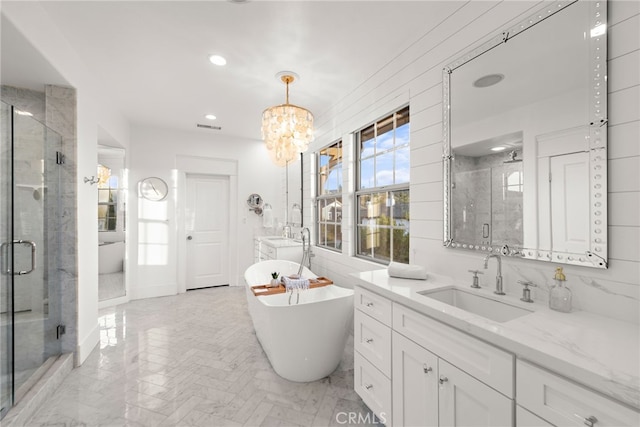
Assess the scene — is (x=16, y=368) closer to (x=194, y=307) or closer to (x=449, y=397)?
(x=194, y=307)

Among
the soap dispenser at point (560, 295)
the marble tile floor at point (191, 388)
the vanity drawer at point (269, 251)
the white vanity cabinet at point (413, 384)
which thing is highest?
the soap dispenser at point (560, 295)

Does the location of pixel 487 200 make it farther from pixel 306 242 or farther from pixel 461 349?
pixel 306 242

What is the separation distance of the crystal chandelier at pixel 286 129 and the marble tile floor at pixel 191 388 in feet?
6.63

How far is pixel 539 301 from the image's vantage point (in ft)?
4.39

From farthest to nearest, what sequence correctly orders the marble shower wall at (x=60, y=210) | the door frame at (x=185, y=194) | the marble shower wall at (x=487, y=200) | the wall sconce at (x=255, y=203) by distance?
the wall sconce at (x=255, y=203), the door frame at (x=185, y=194), the marble shower wall at (x=60, y=210), the marble shower wall at (x=487, y=200)

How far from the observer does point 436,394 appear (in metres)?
1.21

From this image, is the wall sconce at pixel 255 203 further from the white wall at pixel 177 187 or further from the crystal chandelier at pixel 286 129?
the crystal chandelier at pixel 286 129

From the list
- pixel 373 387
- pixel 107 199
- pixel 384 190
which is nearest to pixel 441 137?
pixel 384 190

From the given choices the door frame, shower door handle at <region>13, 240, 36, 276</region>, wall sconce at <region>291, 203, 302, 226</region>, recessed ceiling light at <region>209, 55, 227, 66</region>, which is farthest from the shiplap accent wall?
shower door handle at <region>13, 240, 36, 276</region>

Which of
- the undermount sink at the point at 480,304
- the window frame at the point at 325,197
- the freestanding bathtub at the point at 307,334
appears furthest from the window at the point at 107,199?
the undermount sink at the point at 480,304

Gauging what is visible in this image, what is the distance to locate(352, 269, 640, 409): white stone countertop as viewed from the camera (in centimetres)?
71

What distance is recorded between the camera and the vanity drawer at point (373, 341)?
60.4 inches

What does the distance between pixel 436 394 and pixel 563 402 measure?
0.52 meters

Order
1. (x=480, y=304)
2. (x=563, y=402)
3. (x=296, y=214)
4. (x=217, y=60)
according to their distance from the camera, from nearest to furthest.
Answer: (x=563, y=402)
(x=480, y=304)
(x=217, y=60)
(x=296, y=214)
